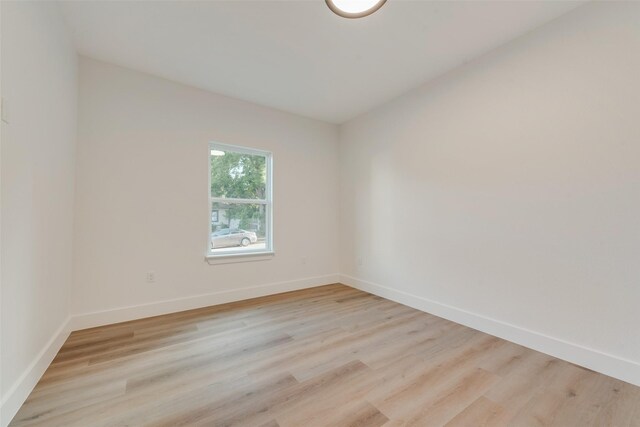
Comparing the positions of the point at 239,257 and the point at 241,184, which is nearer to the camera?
the point at 239,257

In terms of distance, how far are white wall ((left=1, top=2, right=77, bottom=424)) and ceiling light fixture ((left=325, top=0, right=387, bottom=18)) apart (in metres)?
1.76

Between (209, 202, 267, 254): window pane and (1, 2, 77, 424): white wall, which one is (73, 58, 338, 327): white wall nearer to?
(209, 202, 267, 254): window pane

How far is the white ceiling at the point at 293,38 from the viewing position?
6.43 feet

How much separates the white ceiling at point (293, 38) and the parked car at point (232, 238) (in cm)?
178

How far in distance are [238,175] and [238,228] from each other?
72cm

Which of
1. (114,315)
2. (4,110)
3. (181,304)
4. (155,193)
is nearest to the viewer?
(4,110)

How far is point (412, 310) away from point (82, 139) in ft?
12.8

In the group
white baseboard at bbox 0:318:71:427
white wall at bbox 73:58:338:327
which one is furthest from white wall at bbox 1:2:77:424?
white wall at bbox 73:58:338:327

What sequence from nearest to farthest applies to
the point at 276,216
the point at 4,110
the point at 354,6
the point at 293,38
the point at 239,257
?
the point at 4,110 < the point at 354,6 < the point at 293,38 < the point at 239,257 < the point at 276,216

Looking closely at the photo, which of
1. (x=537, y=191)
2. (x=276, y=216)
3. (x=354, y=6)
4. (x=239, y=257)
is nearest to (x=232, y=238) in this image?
(x=239, y=257)

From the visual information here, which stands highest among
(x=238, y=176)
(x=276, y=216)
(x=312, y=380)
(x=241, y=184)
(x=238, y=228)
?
(x=238, y=176)

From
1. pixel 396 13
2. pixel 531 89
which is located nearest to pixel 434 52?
pixel 396 13

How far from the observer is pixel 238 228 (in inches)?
138

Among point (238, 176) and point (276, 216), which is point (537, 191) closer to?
point (276, 216)
